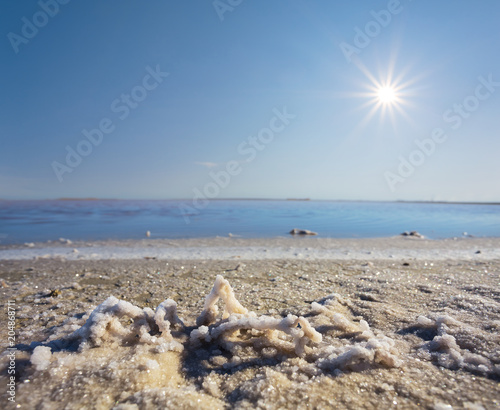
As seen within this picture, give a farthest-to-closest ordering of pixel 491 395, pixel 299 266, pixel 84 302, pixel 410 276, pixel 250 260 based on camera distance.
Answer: pixel 250 260 → pixel 299 266 → pixel 410 276 → pixel 84 302 → pixel 491 395

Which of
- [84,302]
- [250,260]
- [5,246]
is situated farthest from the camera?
[5,246]

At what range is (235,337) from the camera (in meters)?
2.37

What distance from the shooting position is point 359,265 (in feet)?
20.4

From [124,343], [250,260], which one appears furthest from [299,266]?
[124,343]

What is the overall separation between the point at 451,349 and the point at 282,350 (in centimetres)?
128

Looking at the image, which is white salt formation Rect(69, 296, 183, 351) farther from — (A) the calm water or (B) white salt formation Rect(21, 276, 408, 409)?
(A) the calm water

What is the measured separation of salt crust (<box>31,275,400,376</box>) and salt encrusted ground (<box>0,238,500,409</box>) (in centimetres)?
2

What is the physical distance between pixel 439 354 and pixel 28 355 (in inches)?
123

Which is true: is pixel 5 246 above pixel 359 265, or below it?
below

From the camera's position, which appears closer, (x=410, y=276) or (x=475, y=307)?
(x=475, y=307)

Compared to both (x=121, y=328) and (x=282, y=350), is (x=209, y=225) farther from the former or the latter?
(x=282, y=350)

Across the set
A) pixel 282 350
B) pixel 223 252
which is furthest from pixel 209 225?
pixel 282 350

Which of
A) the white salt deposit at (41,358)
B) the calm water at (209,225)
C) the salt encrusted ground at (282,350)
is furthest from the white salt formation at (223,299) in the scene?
the calm water at (209,225)

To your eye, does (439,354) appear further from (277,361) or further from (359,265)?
(359,265)
